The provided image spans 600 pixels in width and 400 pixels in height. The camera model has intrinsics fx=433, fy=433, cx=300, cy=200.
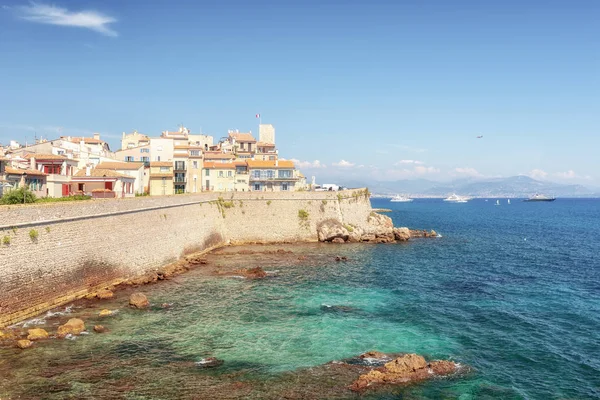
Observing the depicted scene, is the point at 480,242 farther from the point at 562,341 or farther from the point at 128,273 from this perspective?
the point at 128,273

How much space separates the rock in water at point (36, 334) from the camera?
26.5m

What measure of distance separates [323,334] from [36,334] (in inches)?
707

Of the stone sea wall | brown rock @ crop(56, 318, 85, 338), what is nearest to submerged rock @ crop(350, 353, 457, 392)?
brown rock @ crop(56, 318, 85, 338)

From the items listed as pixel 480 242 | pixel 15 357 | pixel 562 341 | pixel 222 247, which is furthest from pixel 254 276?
pixel 480 242

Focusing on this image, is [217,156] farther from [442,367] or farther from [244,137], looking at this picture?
[442,367]

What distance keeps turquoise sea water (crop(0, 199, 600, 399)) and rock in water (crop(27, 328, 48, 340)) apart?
0.75 metres

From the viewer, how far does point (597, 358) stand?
26.0 meters

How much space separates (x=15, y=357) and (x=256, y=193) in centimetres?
4768

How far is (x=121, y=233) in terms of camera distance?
41.9 metres

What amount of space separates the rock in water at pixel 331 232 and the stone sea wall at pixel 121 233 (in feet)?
3.79

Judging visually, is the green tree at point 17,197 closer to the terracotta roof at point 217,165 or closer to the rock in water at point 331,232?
the terracotta roof at point 217,165

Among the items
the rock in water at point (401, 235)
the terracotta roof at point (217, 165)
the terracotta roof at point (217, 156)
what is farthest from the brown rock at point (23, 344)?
the terracotta roof at point (217, 156)

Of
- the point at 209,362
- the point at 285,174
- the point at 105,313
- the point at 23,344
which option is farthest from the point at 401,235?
the point at 23,344

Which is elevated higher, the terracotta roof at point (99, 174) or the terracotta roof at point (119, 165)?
the terracotta roof at point (119, 165)
